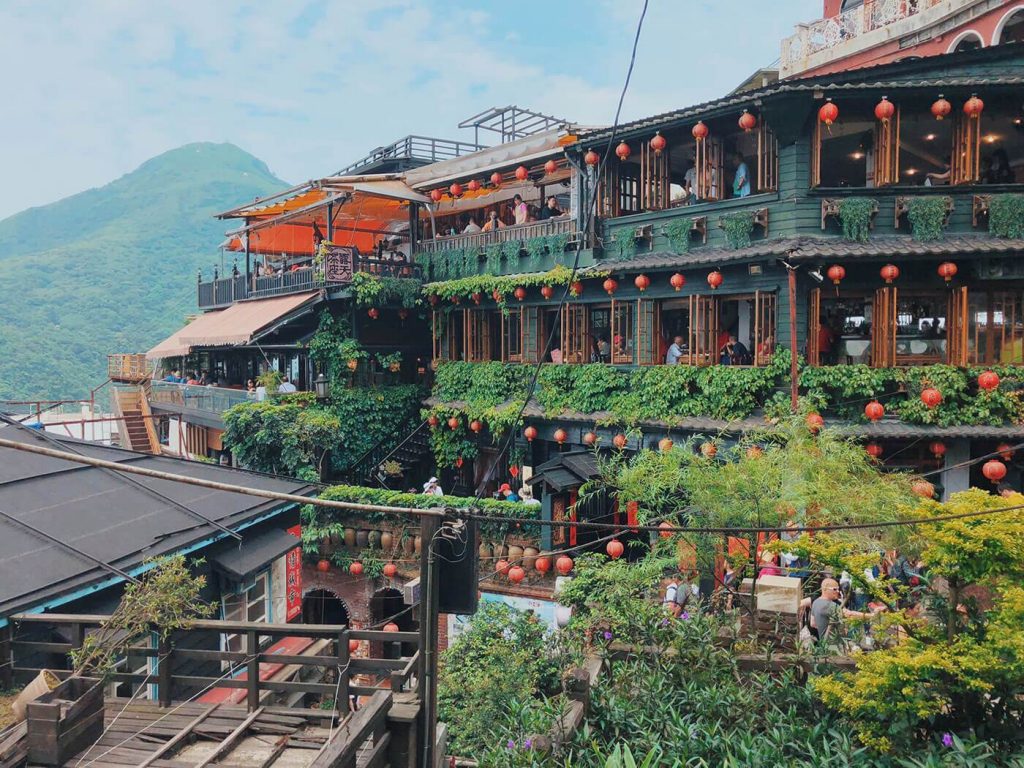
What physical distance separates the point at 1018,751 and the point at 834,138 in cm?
1423

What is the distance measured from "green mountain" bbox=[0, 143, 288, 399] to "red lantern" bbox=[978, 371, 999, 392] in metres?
61.1

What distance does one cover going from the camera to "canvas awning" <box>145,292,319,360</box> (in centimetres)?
2336

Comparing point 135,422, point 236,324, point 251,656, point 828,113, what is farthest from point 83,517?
point 135,422

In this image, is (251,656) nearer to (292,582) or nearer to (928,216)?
(292,582)

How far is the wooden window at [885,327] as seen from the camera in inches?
633

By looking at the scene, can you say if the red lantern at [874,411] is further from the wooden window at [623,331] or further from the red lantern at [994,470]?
the wooden window at [623,331]

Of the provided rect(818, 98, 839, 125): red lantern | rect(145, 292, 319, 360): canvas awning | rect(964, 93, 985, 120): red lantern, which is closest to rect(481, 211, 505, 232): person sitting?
rect(145, 292, 319, 360): canvas awning

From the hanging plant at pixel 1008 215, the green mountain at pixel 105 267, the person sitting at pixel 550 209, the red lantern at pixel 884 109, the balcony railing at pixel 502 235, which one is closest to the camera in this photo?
the red lantern at pixel 884 109

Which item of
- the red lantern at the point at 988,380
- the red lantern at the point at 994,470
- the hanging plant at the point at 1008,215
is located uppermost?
the hanging plant at the point at 1008,215

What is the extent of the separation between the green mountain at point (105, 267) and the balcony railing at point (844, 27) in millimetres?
55888

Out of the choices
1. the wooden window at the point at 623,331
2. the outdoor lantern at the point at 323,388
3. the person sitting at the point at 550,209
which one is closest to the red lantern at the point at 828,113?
the wooden window at the point at 623,331

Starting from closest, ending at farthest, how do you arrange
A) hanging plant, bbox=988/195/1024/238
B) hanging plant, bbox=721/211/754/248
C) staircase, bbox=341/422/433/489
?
hanging plant, bbox=988/195/1024/238 < hanging plant, bbox=721/211/754/248 < staircase, bbox=341/422/433/489

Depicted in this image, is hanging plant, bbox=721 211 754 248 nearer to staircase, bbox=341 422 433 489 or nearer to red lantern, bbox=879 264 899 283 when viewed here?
red lantern, bbox=879 264 899 283

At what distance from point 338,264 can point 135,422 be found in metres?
13.8
